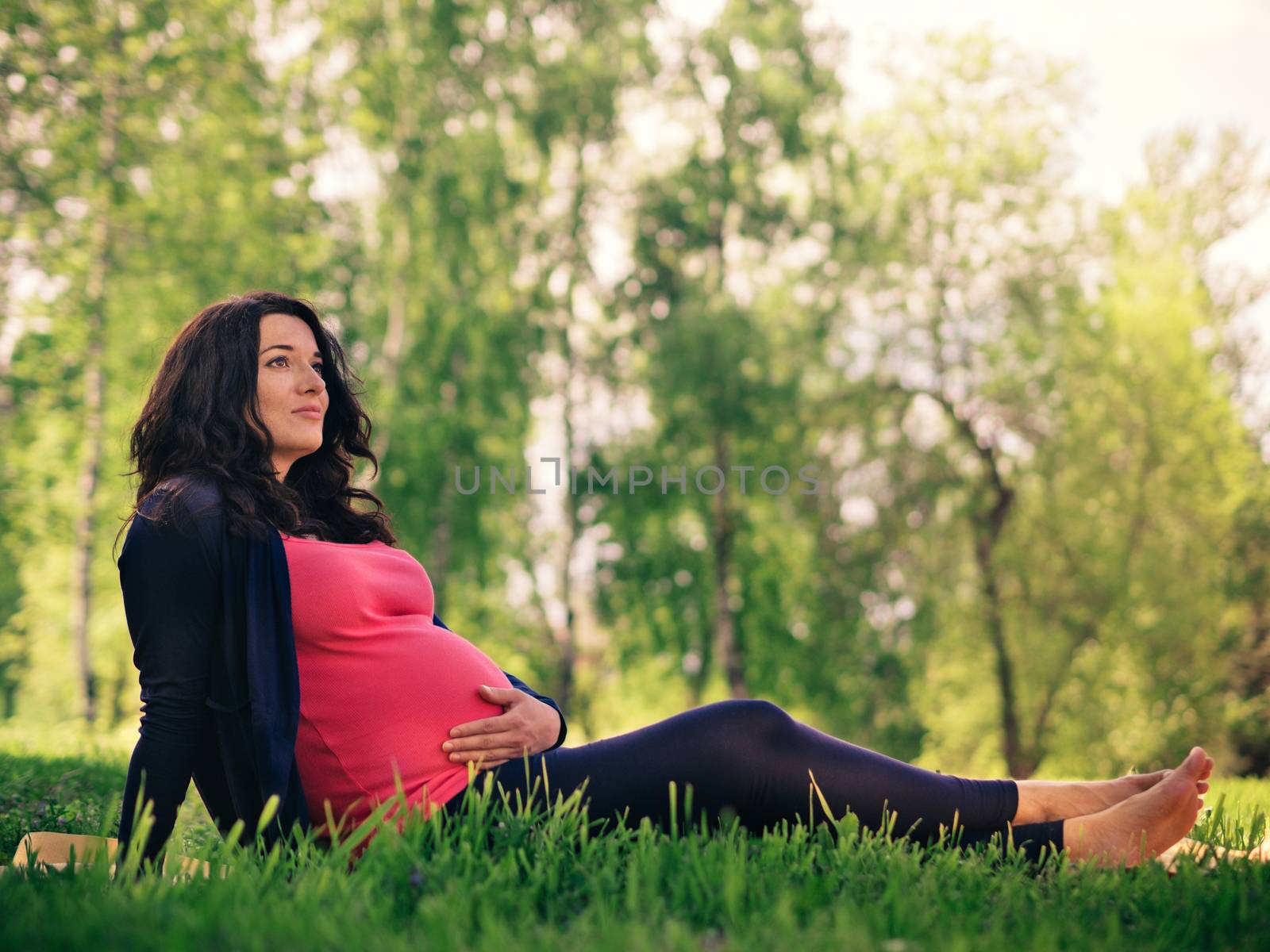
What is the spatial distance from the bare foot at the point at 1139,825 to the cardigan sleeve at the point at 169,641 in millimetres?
2219

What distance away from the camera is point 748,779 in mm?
2539

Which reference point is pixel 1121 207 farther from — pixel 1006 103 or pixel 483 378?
pixel 483 378

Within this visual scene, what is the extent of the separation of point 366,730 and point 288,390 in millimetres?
1075

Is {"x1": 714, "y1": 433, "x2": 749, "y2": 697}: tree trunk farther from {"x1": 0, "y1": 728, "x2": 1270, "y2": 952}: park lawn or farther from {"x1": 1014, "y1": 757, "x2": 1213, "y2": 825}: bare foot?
{"x1": 0, "y1": 728, "x2": 1270, "y2": 952}: park lawn

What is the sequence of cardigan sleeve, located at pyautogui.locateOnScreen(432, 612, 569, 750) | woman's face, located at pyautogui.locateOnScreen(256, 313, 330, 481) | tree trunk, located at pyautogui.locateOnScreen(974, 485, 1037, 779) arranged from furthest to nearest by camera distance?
tree trunk, located at pyautogui.locateOnScreen(974, 485, 1037, 779)
woman's face, located at pyautogui.locateOnScreen(256, 313, 330, 481)
cardigan sleeve, located at pyautogui.locateOnScreen(432, 612, 569, 750)

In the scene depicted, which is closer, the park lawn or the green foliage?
the park lawn

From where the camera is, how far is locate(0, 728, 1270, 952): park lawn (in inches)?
64.6

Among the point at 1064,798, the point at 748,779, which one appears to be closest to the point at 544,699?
the point at 748,779

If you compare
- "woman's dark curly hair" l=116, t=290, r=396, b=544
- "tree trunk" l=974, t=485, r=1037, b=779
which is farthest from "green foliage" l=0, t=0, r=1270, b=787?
"woman's dark curly hair" l=116, t=290, r=396, b=544

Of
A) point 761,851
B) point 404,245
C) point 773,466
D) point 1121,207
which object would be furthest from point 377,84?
point 761,851

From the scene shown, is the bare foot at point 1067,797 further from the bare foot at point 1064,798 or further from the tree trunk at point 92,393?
the tree trunk at point 92,393

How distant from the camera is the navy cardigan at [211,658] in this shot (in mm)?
2385

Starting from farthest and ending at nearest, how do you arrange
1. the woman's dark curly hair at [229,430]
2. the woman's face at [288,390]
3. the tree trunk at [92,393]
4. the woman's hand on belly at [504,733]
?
the tree trunk at [92,393] < the woman's face at [288,390] < the woman's dark curly hair at [229,430] < the woman's hand on belly at [504,733]

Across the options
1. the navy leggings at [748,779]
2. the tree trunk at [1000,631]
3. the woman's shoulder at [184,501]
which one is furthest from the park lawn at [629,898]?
the tree trunk at [1000,631]
